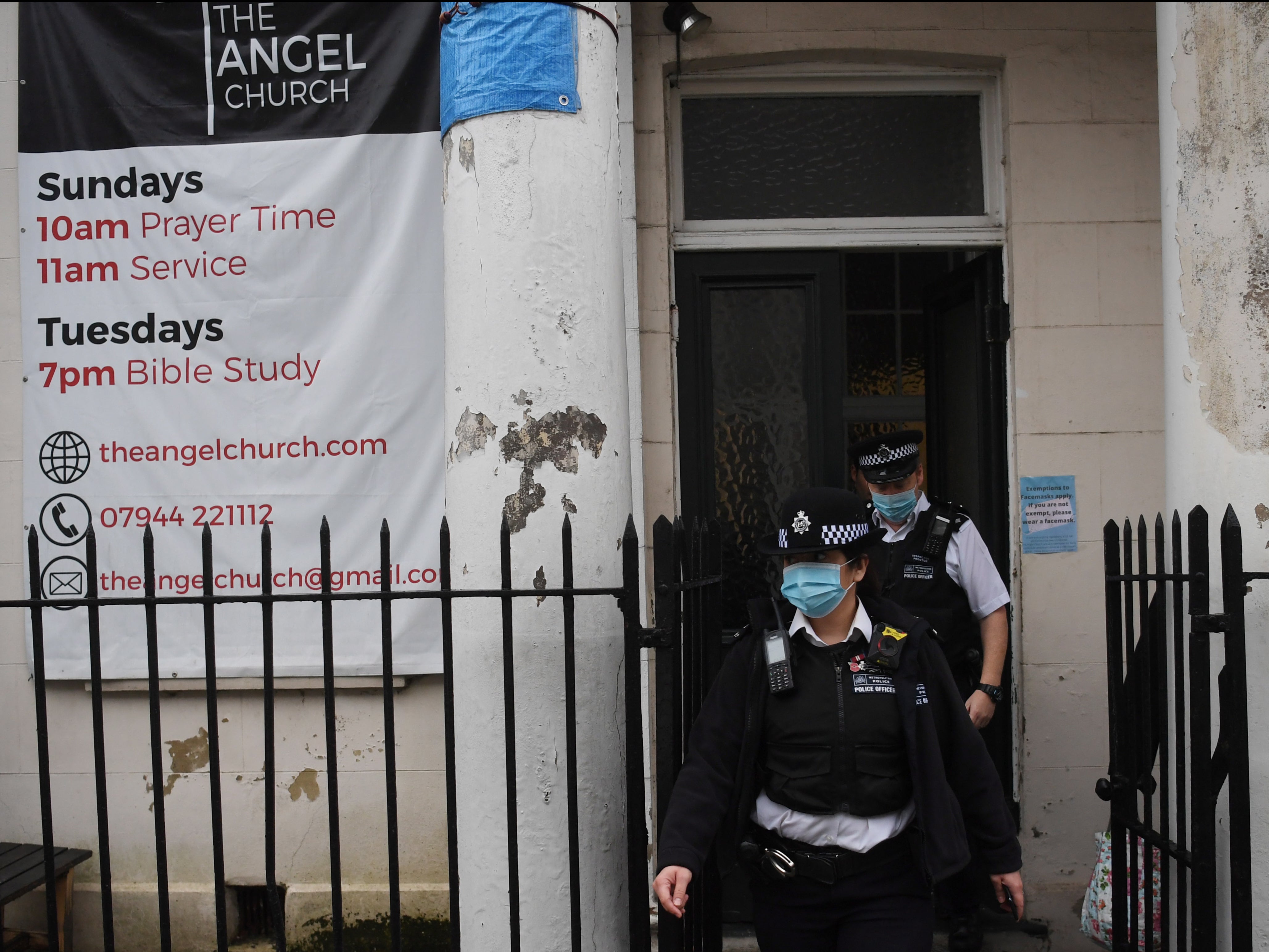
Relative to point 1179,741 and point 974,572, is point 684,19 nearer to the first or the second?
point 974,572

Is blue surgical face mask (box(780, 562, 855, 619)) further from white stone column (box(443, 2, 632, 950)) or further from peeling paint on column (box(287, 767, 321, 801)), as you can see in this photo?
peeling paint on column (box(287, 767, 321, 801))

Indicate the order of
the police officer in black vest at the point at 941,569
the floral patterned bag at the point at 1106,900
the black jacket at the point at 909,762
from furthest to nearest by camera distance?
1. the police officer in black vest at the point at 941,569
2. the floral patterned bag at the point at 1106,900
3. the black jacket at the point at 909,762

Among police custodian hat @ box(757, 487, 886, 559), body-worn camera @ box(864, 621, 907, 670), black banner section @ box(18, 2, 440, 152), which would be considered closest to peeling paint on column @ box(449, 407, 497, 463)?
police custodian hat @ box(757, 487, 886, 559)

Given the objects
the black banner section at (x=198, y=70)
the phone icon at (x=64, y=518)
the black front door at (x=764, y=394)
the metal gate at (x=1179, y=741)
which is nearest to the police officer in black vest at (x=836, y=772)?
the metal gate at (x=1179, y=741)

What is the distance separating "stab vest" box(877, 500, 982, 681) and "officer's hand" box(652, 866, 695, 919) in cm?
177

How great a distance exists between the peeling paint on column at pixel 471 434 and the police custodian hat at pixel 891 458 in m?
1.78

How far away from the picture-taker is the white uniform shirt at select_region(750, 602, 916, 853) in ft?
8.41

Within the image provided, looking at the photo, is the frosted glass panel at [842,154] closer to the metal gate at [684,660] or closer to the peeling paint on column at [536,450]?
the metal gate at [684,660]

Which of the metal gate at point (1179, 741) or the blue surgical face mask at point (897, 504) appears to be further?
the blue surgical face mask at point (897, 504)

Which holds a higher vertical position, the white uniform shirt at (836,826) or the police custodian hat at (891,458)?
the police custodian hat at (891,458)

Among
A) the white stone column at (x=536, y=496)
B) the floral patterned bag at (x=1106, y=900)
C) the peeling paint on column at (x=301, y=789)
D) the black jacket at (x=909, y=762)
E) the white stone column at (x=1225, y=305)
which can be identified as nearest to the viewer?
the black jacket at (x=909, y=762)

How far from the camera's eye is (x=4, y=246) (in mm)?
4508

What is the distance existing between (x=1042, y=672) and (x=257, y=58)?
4.35 m

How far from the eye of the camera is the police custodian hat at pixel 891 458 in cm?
389
